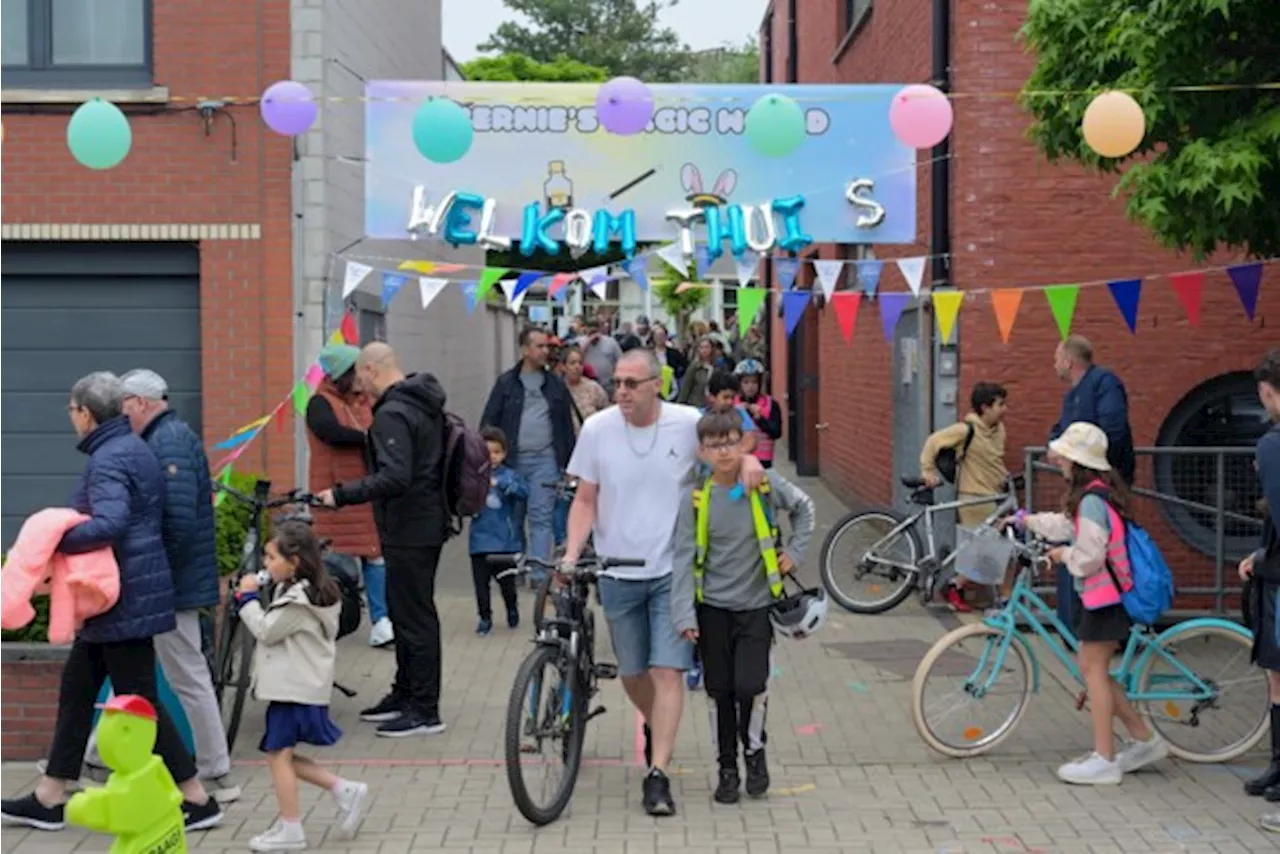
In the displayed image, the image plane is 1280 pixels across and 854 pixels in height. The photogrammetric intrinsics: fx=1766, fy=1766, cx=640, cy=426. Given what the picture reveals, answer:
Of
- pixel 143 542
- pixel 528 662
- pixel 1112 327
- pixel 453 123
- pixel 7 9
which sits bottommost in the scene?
pixel 528 662

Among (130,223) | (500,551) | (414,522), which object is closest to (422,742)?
(414,522)

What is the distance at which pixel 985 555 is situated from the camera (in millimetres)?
8047

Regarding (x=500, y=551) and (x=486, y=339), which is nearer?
(x=500, y=551)

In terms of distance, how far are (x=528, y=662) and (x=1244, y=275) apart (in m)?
5.53

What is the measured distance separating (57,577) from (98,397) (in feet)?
2.39

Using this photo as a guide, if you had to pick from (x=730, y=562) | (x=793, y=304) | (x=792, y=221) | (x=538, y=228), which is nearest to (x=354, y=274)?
(x=538, y=228)

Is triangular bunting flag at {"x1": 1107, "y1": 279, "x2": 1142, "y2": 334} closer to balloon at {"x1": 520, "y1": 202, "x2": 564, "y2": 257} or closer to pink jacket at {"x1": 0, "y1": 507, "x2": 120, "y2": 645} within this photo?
balloon at {"x1": 520, "y1": 202, "x2": 564, "y2": 257}

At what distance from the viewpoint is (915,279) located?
38.1ft

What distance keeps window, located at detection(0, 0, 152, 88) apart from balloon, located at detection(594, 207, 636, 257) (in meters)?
3.41

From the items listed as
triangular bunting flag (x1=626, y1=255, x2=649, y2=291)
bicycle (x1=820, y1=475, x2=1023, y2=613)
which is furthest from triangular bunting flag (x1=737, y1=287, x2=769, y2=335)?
bicycle (x1=820, y1=475, x2=1023, y2=613)

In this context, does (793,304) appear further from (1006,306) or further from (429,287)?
(429,287)

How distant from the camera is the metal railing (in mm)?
10898

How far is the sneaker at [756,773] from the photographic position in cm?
738

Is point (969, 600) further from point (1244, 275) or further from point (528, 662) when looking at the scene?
point (528, 662)
